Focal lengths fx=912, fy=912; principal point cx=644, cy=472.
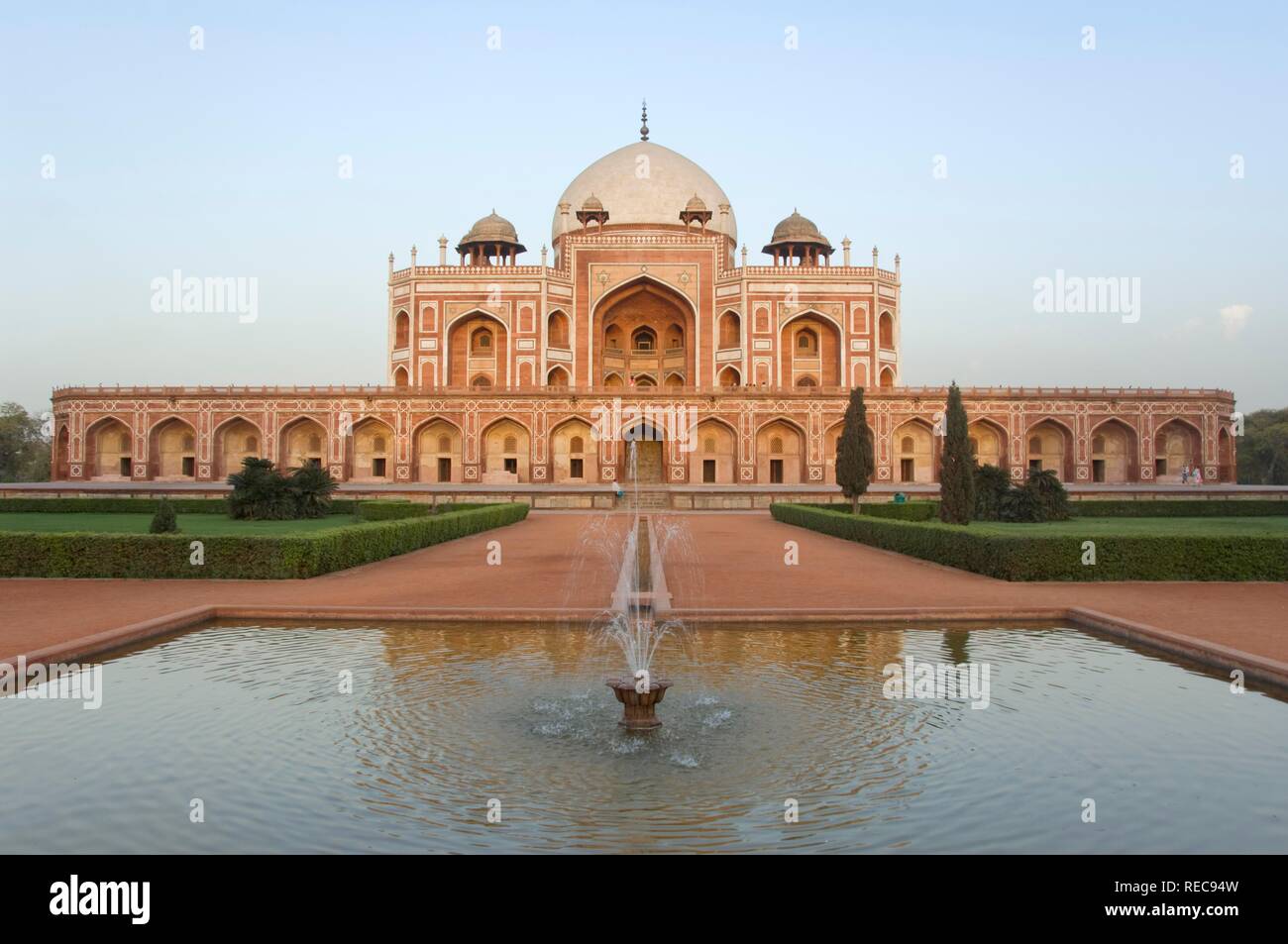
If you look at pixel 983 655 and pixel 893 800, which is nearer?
pixel 893 800

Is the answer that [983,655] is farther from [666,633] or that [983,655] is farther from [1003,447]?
[1003,447]

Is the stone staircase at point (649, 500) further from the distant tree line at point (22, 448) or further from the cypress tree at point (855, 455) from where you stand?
the distant tree line at point (22, 448)

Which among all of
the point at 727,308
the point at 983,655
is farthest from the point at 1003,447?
the point at 983,655

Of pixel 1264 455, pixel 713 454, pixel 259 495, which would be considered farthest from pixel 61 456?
pixel 1264 455

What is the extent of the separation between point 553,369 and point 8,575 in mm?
27055

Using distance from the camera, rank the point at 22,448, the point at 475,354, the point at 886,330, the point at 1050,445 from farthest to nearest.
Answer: the point at 22,448, the point at 886,330, the point at 475,354, the point at 1050,445

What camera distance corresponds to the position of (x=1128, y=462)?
105 feet

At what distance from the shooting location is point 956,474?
47.4ft

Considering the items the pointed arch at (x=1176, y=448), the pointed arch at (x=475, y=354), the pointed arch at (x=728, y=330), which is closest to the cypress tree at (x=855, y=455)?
the pointed arch at (x=728, y=330)

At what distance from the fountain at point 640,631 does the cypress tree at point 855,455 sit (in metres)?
9.47

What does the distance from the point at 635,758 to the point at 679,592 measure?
4604 millimetres

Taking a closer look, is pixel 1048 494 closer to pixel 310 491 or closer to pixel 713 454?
pixel 713 454

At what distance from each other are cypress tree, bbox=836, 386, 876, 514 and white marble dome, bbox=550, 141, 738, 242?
2113 centimetres

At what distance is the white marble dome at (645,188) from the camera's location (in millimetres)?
38406
